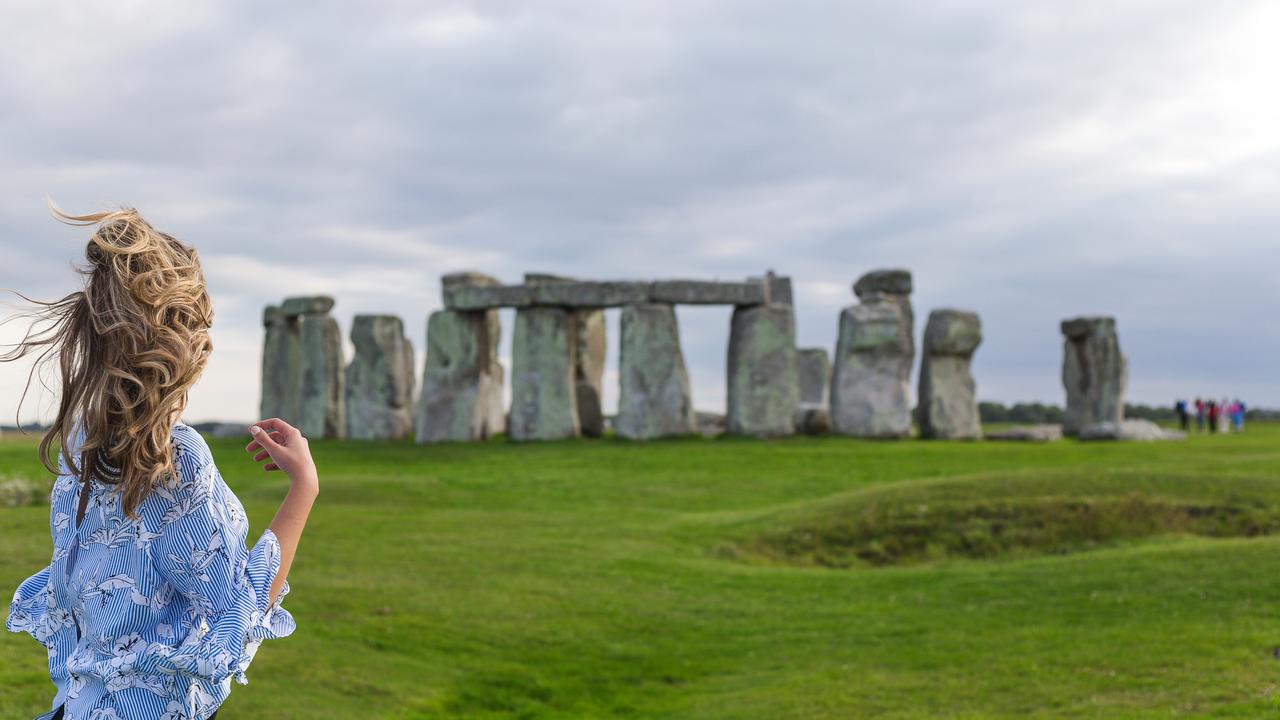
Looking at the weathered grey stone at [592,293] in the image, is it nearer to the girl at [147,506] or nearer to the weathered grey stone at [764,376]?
the weathered grey stone at [764,376]

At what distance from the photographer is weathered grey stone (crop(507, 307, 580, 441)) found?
30.7 metres

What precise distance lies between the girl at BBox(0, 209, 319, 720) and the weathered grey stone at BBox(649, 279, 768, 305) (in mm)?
A: 27475

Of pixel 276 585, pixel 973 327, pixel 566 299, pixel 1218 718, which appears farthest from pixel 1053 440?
pixel 276 585

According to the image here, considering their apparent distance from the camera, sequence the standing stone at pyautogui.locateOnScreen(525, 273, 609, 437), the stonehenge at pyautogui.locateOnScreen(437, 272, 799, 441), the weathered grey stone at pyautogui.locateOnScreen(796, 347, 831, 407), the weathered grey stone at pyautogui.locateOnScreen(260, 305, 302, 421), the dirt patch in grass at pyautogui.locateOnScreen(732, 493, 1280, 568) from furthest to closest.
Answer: the weathered grey stone at pyautogui.locateOnScreen(796, 347, 831, 407) → the weathered grey stone at pyautogui.locateOnScreen(260, 305, 302, 421) → the standing stone at pyautogui.locateOnScreen(525, 273, 609, 437) → the stonehenge at pyautogui.locateOnScreen(437, 272, 799, 441) → the dirt patch in grass at pyautogui.locateOnScreen(732, 493, 1280, 568)

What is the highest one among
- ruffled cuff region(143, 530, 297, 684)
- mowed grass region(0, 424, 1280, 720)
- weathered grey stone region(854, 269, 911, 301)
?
weathered grey stone region(854, 269, 911, 301)

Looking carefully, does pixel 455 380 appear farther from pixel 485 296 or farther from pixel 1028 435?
pixel 1028 435

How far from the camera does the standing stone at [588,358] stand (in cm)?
3306

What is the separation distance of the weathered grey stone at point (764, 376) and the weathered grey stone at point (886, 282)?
11.5 feet

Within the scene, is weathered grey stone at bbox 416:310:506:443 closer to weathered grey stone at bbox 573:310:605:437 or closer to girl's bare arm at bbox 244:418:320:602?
weathered grey stone at bbox 573:310:605:437

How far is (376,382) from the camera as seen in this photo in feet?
111

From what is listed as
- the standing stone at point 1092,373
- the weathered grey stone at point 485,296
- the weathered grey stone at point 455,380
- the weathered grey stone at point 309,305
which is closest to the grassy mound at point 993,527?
the weathered grey stone at point 485,296

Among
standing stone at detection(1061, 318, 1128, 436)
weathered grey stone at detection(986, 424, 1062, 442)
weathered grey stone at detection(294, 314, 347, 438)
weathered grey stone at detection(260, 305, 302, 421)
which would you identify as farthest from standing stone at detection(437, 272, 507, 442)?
standing stone at detection(1061, 318, 1128, 436)

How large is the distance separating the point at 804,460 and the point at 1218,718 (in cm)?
1751

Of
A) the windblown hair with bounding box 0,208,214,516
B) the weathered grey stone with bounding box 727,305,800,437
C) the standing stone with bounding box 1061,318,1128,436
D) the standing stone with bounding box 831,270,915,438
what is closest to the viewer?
the windblown hair with bounding box 0,208,214,516
